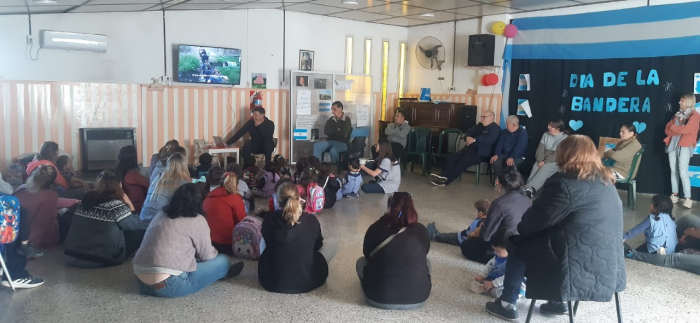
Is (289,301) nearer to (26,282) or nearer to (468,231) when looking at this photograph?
(26,282)

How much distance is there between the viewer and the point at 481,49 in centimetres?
965

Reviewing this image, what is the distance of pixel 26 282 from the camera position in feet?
12.8

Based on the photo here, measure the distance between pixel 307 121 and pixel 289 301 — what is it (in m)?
6.71

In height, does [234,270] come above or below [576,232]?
below

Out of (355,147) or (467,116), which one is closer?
(355,147)

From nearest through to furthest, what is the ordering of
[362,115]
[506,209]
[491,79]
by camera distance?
[506,209], [491,79], [362,115]

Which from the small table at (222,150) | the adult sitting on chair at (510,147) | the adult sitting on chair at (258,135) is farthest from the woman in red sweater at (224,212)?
the adult sitting on chair at (510,147)

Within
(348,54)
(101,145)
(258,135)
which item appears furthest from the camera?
(348,54)

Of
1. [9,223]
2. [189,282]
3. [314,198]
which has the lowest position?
[189,282]

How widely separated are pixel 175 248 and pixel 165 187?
51.0 inches

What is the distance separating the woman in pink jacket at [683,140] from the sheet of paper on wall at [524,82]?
243 cm

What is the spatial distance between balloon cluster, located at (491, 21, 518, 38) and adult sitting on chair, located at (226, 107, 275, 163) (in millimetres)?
4281

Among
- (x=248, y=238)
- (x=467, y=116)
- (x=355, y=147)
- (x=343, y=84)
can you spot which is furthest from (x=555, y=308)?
(x=343, y=84)

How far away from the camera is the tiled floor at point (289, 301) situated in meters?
3.55
